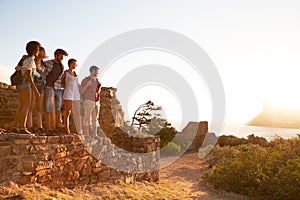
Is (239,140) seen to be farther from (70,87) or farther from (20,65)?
(20,65)

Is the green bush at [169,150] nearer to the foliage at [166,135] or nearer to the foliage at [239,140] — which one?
the foliage at [166,135]

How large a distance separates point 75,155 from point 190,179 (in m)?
6.53

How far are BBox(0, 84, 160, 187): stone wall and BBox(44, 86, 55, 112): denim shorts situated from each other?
89 cm

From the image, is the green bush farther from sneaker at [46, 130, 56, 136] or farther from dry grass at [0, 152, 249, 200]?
sneaker at [46, 130, 56, 136]

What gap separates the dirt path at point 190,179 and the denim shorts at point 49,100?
174 inches

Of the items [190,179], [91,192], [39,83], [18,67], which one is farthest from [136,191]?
[190,179]

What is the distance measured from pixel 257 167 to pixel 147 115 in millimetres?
10406

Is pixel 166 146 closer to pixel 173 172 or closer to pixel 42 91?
pixel 173 172

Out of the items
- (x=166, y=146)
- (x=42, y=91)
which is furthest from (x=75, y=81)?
(x=166, y=146)

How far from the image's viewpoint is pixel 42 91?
5.72 m

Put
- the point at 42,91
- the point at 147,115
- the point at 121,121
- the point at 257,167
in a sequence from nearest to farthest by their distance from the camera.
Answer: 1. the point at 42,91
2. the point at 257,167
3. the point at 121,121
4. the point at 147,115

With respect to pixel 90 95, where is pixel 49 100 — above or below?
below

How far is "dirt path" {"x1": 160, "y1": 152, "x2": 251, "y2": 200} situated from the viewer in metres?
8.12

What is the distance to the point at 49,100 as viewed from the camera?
5.72 meters
